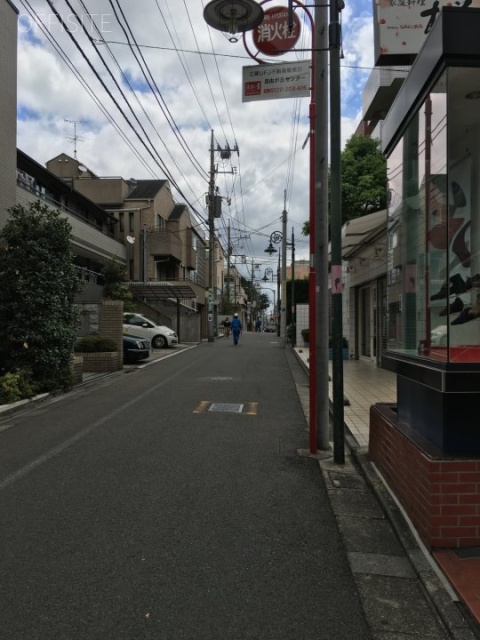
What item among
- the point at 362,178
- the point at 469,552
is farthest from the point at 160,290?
the point at 469,552

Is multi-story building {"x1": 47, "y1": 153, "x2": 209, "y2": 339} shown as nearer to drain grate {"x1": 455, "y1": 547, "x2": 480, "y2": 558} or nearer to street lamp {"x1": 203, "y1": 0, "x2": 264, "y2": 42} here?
street lamp {"x1": 203, "y1": 0, "x2": 264, "y2": 42}

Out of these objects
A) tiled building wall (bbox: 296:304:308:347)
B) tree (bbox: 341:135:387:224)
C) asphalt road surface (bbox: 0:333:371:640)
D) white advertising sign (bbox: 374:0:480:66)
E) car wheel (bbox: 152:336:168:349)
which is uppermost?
tree (bbox: 341:135:387:224)

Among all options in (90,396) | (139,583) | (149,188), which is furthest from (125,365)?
(149,188)

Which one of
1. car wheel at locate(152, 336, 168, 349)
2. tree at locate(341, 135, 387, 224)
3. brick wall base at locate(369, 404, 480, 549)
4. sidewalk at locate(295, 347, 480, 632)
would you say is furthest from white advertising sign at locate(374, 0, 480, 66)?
car wheel at locate(152, 336, 168, 349)

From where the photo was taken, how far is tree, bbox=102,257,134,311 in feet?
92.0

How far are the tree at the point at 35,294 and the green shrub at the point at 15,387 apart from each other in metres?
0.17

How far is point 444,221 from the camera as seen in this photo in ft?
13.5

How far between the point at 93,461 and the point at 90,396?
531cm

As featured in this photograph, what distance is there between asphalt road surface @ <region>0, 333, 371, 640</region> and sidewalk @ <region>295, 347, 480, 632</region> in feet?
1.99

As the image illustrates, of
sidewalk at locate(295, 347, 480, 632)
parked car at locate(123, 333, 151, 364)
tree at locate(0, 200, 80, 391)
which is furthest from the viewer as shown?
parked car at locate(123, 333, 151, 364)

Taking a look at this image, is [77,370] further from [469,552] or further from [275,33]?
[469,552]

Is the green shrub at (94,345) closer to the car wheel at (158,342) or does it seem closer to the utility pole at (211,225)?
the car wheel at (158,342)

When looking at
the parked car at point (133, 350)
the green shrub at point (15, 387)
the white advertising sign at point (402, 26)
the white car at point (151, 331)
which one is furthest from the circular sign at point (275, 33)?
the white car at point (151, 331)

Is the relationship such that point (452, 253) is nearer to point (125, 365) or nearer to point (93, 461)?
point (93, 461)
